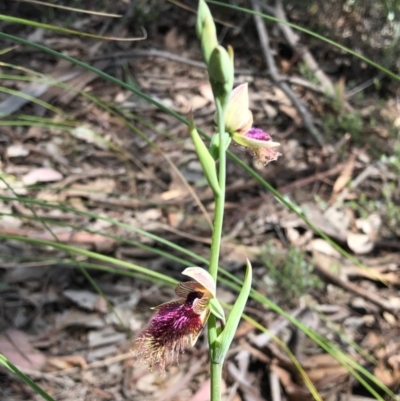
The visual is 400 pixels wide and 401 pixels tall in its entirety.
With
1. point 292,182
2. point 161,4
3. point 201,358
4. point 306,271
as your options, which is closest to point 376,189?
point 292,182

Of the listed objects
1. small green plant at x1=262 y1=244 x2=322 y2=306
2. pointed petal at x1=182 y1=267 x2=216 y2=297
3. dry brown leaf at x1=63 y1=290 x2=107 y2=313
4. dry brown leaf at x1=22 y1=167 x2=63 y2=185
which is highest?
pointed petal at x1=182 y1=267 x2=216 y2=297

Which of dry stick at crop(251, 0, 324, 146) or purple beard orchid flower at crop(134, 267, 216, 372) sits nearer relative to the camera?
purple beard orchid flower at crop(134, 267, 216, 372)

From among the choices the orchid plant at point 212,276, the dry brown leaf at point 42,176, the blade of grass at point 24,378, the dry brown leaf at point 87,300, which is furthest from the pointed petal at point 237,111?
the dry brown leaf at point 42,176

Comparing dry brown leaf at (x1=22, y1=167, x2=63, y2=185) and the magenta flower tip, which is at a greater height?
the magenta flower tip

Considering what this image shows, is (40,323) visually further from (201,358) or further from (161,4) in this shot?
(161,4)

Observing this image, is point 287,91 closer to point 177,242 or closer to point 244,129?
point 177,242

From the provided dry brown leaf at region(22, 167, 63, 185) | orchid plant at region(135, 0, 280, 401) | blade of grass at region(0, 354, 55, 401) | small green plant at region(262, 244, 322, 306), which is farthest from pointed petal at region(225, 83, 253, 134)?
dry brown leaf at region(22, 167, 63, 185)

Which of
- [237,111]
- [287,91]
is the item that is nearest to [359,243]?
[287,91]

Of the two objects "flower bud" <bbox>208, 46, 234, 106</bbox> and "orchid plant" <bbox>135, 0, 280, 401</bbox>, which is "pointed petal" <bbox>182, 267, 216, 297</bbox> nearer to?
"orchid plant" <bbox>135, 0, 280, 401</bbox>

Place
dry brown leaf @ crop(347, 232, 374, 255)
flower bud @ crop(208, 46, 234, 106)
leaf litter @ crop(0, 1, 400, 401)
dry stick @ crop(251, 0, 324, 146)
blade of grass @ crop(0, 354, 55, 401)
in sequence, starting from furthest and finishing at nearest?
1. dry stick @ crop(251, 0, 324, 146)
2. dry brown leaf @ crop(347, 232, 374, 255)
3. leaf litter @ crop(0, 1, 400, 401)
4. blade of grass @ crop(0, 354, 55, 401)
5. flower bud @ crop(208, 46, 234, 106)
